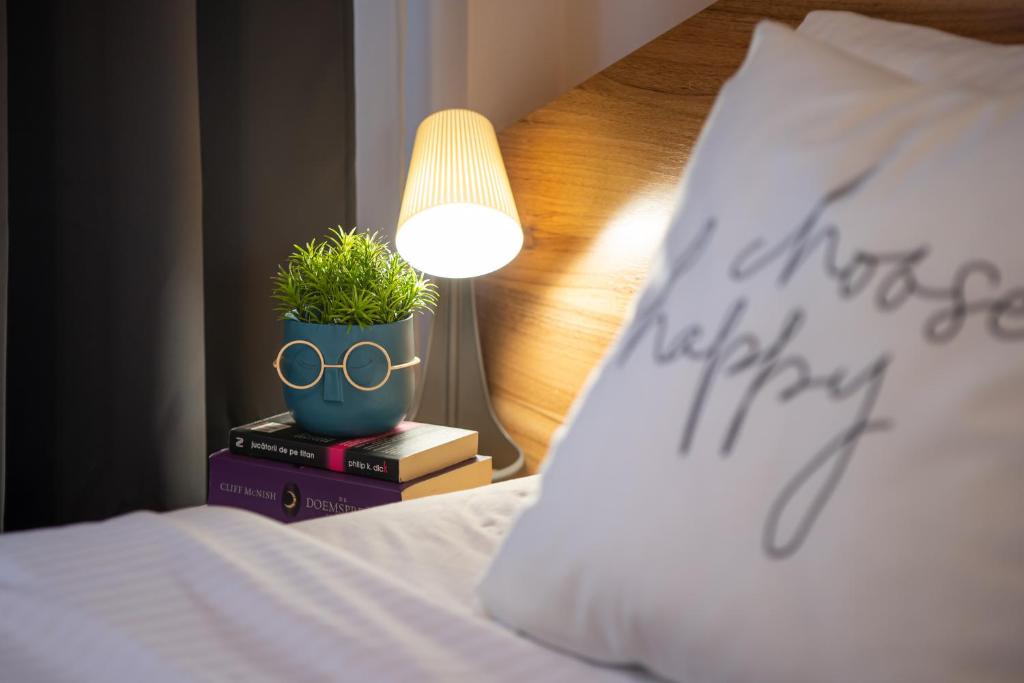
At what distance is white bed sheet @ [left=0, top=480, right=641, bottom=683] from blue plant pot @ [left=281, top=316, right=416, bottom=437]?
0.53 m

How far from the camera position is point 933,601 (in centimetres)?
39

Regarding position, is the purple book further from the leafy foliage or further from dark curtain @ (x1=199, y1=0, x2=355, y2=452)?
dark curtain @ (x1=199, y1=0, x2=355, y2=452)

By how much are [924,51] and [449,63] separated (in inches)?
43.5

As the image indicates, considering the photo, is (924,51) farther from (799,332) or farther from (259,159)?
(259,159)

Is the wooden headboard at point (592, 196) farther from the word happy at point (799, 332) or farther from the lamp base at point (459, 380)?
the word happy at point (799, 332)

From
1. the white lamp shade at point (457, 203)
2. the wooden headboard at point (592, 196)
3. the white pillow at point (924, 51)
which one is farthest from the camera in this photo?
the white lamp shade at point (457, 203)

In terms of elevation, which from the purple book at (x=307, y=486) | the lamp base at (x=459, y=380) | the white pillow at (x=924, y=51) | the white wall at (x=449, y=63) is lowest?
the purple book at (x=307, y=486)

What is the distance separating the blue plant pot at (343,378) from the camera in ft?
4.25

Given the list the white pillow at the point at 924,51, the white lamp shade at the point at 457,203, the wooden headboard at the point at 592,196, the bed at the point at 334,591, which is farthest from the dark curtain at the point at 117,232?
the white pillow at the point at 924,51

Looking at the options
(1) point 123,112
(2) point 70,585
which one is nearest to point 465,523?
(2) point 70,585

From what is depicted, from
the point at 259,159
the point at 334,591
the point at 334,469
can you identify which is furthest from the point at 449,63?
the point at 334,591

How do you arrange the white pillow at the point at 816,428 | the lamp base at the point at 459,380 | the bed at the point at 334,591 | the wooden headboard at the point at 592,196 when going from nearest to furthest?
the white pillow at the point at 816,428
the bed at the point at 334,591
the wooden headboard at the point at 592,196
the lamp base at the point at 459,380

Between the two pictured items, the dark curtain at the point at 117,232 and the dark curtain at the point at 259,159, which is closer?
the dark curtain at the point at 117,232

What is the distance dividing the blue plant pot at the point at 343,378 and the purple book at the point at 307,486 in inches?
3.0
